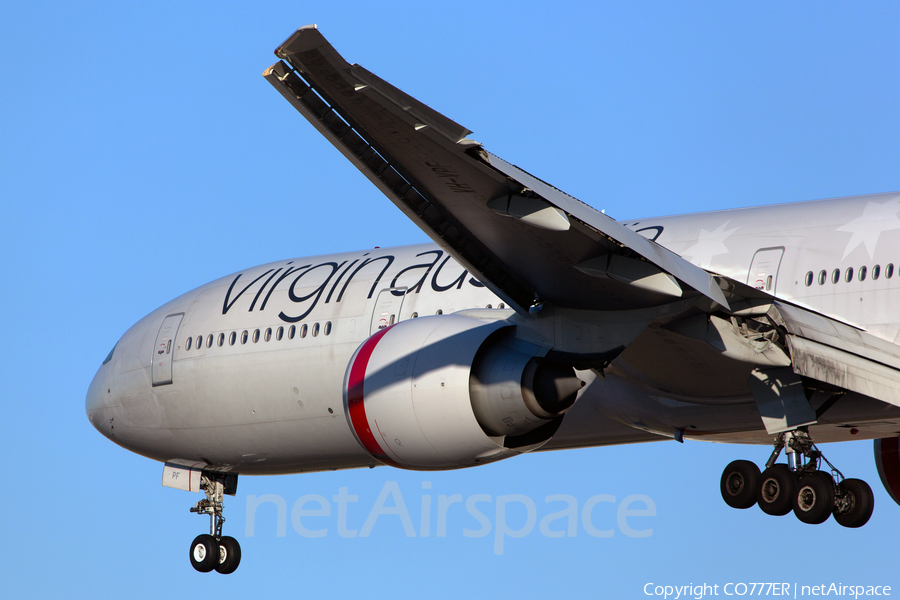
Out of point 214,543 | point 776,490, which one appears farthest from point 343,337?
point 776,490

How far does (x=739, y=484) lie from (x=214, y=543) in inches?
374

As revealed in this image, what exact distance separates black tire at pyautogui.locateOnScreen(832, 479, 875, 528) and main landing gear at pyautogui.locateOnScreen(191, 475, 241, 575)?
10.0 m

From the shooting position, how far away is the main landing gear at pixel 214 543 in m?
19.7

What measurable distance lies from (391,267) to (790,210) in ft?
19.1

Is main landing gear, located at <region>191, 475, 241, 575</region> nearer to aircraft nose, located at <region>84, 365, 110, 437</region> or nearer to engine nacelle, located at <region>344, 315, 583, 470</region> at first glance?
aircraft nose, located at <region>84, 365, 110, 437</region>

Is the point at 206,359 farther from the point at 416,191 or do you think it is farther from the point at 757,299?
the point at 757,299

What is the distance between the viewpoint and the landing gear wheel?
1372cm

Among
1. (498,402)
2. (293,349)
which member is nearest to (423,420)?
(498,402)

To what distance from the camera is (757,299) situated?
36.8 feet

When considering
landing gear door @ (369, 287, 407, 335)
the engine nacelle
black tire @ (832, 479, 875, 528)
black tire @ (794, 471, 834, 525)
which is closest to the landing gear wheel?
black tire @ (794, 471, 834, 525)

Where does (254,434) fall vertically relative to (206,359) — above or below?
below

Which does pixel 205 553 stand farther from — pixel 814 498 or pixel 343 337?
pixel 814 498

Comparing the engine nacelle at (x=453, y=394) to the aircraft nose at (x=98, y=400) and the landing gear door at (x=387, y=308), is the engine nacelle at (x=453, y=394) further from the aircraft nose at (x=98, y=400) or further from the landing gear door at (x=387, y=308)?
the aircraft nose at (x=98, y=400)

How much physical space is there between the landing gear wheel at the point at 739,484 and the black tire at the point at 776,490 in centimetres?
33
